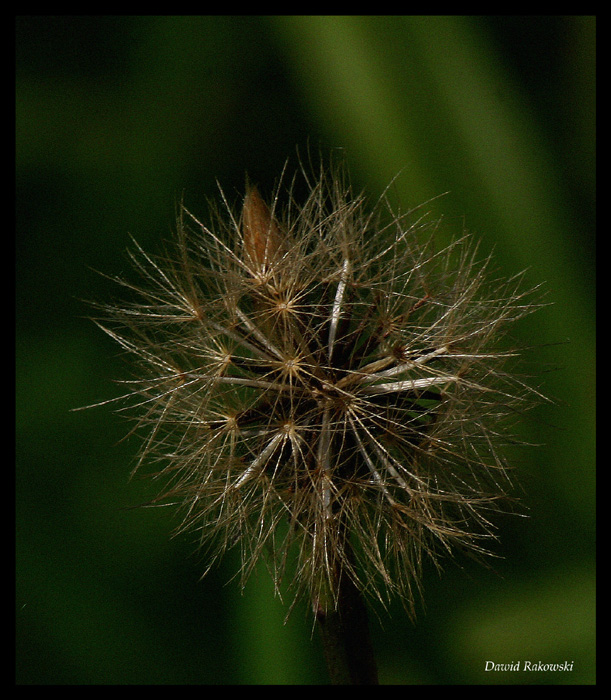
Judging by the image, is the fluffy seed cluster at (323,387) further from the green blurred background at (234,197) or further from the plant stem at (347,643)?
the green blurred background at (234,197)

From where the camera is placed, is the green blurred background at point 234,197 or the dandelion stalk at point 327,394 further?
the green blurred background at point 234,197

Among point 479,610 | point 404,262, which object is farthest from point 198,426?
point 479,610

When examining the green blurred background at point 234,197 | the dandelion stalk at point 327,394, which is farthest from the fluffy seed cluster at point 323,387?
the green blurred background at point 234,197

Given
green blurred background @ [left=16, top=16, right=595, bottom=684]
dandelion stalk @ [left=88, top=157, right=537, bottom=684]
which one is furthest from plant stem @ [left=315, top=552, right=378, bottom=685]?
green blurred background @ [left=16, top=16, right=595, bottom=684]

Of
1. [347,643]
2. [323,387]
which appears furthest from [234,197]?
[347,643]

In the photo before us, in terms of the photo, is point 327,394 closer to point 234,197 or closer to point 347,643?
point 347,643

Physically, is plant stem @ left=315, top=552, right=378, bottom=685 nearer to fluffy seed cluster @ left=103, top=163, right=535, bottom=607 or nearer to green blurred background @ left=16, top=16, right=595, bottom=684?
fluffy seed cluster @ left=103, top=163, right=535, bottom=607
